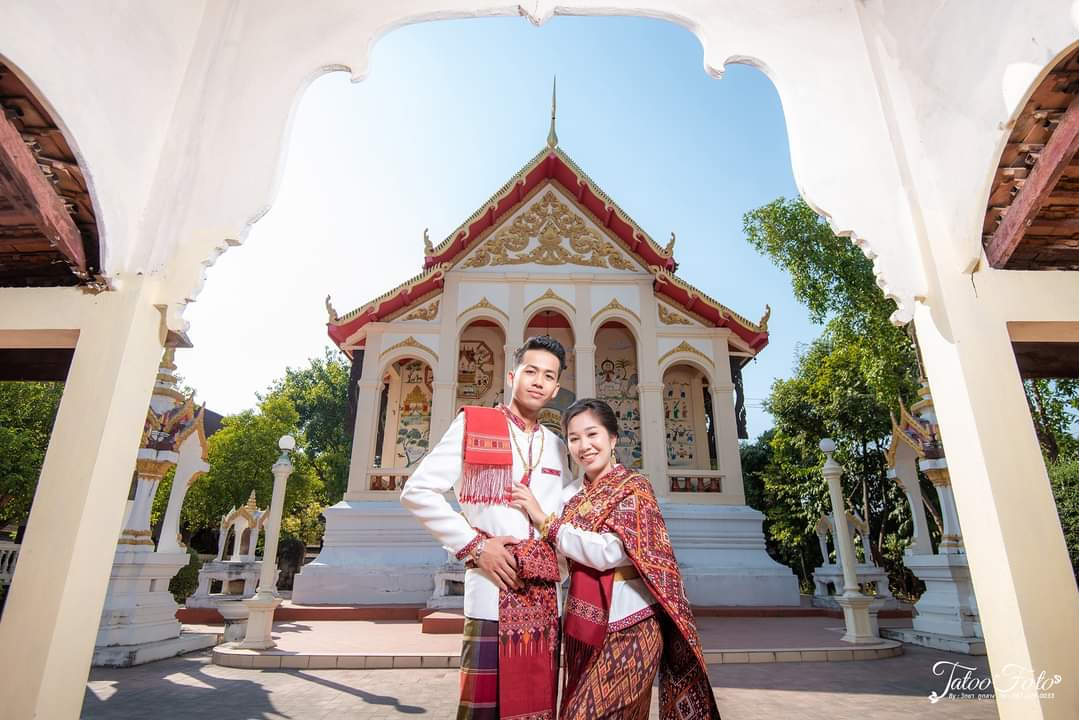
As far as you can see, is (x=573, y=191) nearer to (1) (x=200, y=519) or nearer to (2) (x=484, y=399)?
(2) (x=484, y=399)

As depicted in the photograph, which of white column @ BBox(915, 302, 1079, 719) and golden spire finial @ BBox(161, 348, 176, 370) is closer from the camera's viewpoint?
white column @ BBox(915, 302, 1079, 719)

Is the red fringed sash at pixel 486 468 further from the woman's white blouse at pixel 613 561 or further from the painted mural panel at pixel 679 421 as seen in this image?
the painted mural panel at pixel 679 421

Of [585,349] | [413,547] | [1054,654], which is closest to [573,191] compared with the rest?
[585,349]

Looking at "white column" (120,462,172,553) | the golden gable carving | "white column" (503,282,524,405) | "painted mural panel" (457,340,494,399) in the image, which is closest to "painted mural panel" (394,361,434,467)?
"painted mural panel" (457,340,494,399)

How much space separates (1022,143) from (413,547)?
28.3 ft

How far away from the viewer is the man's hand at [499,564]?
161cm

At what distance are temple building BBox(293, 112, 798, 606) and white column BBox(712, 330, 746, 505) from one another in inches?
0.8

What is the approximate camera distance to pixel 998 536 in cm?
191

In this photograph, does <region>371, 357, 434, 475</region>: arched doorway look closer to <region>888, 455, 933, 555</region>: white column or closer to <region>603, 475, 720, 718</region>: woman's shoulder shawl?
<region>888, 455, 933, 555</region>: white column

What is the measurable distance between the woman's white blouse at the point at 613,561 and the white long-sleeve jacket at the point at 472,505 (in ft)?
0.57

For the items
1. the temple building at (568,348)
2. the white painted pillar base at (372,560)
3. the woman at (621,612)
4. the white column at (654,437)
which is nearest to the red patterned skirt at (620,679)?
the woman at (621,612)

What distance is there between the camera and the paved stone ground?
3453 millimetres

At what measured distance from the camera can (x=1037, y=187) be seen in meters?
1.98

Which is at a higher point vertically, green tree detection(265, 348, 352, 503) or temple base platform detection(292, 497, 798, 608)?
green tree detection(265, 348, 352, 503)
